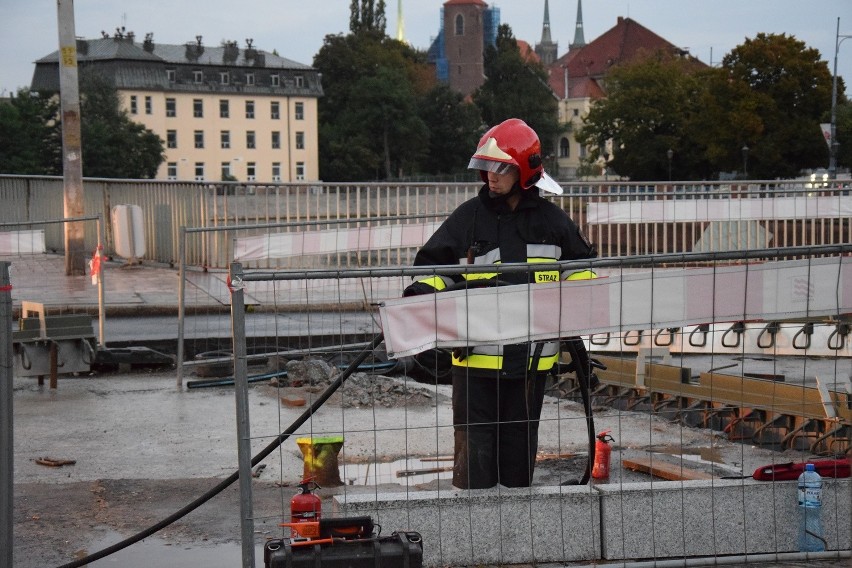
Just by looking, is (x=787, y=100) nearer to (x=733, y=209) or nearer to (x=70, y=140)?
(x=733, y=209)

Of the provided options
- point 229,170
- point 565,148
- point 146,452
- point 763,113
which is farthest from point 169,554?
point 565,148

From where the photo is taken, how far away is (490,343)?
214 inches

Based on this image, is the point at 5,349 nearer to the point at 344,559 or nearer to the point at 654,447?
the point at 344,559

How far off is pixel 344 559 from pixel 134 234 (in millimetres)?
17931

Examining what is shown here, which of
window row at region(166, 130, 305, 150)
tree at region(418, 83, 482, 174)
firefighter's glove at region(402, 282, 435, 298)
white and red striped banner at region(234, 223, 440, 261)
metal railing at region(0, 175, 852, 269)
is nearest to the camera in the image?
firefighter's glove at region(402, 282, 435, 298)

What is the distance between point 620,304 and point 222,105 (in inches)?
4364

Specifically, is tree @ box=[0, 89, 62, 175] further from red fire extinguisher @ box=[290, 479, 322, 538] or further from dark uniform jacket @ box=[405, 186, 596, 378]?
red fire extinguisher @ box=[290, 479, 322, 538]

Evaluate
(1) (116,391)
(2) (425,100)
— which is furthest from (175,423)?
(2) (425,100)

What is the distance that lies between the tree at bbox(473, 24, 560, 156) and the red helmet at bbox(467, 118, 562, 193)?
12062cm

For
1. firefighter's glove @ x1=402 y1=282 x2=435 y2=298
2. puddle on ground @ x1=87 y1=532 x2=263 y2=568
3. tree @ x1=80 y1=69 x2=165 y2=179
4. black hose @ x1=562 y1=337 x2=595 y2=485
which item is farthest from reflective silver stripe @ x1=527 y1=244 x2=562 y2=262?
tree @ x1=80 y1=69 x2=165 y2=179

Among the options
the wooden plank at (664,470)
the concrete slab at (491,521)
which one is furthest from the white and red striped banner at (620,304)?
the wooden plank at (664,470)

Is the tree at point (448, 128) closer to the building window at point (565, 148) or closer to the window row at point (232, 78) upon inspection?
the window row at point (232, 78)

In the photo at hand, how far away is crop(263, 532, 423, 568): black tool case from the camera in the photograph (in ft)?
15.3

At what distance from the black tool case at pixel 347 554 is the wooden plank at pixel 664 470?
7.74ft
